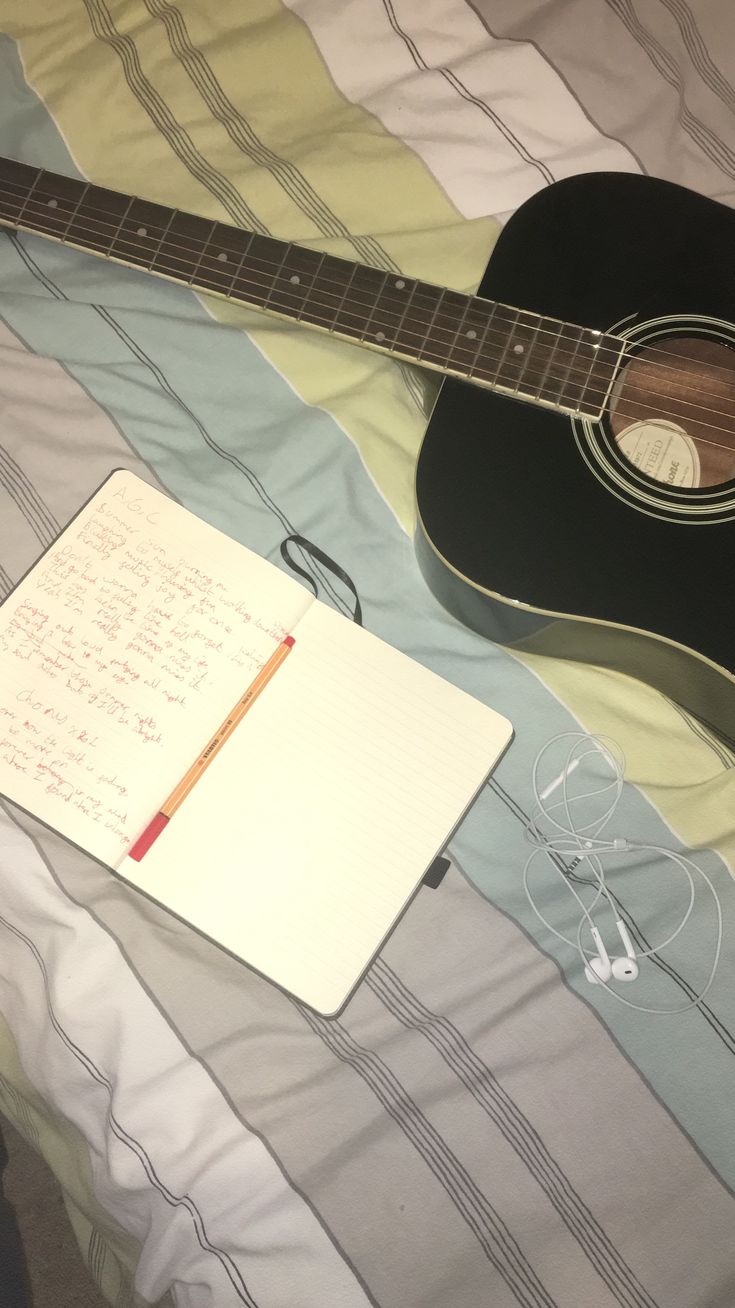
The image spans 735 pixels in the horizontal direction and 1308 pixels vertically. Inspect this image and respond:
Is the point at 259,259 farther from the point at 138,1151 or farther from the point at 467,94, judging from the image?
the point at 138,1151

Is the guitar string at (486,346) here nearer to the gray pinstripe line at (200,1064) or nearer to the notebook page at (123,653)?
the notebook page at (123,653)

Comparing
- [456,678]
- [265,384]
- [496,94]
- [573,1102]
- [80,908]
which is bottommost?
[80,908]

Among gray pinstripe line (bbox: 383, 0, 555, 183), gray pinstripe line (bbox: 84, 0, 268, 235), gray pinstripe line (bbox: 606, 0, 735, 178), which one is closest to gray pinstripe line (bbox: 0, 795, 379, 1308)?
gray pinstripe line (bbox: 84, 0, 268, 235)

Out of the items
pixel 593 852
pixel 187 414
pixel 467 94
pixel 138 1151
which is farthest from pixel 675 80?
pixel 138 1151

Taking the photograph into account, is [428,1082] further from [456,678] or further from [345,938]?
[456,678]

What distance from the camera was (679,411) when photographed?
800 millimetres

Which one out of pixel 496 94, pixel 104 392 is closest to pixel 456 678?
pixel 104 392

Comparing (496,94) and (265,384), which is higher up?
(496,94)

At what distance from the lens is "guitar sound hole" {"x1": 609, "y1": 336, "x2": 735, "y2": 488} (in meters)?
0.79

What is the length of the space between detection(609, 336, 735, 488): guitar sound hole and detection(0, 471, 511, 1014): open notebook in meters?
0.28

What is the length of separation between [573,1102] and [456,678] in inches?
14.2

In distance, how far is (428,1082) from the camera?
2.29 feet

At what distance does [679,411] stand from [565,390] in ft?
0.36

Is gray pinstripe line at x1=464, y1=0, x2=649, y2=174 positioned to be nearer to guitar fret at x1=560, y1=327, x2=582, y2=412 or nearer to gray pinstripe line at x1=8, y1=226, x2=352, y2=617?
guitar fret at x1=560, y1=327, x2=582, y2=412
